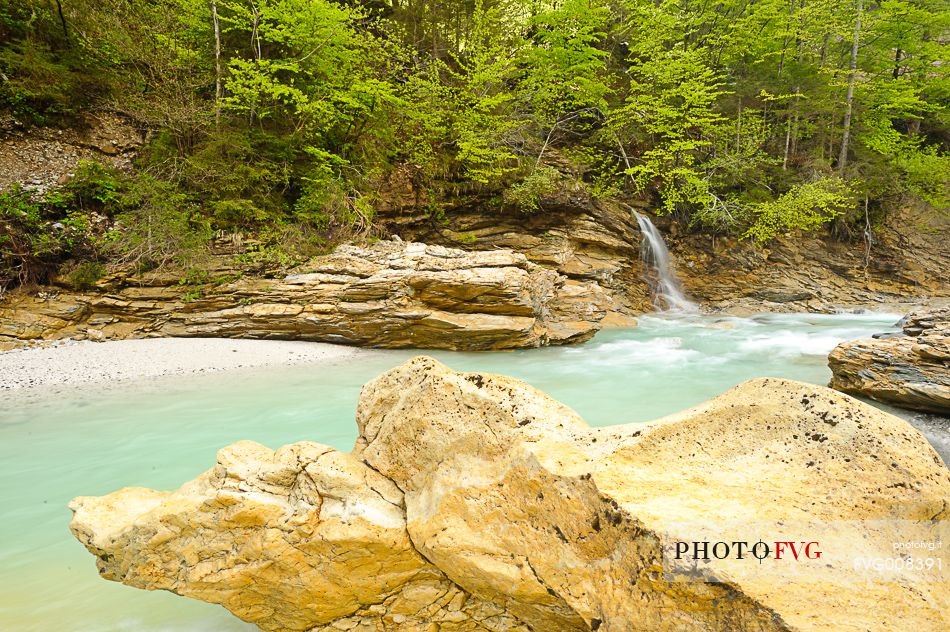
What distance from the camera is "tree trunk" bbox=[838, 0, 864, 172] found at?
14.9m

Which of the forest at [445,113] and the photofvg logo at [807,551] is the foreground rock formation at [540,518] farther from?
the forest at [445,113]

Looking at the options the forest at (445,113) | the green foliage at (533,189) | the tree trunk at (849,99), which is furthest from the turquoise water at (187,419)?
the tree trunk at (849,99)

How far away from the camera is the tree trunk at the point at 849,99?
14.9 m

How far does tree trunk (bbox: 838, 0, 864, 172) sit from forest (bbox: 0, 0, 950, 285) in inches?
3.8

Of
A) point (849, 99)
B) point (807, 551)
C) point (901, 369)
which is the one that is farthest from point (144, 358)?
point (849, 99)

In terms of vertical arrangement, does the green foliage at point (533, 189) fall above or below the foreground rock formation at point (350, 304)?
above

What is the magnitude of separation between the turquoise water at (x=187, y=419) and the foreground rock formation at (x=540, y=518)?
0.76 m

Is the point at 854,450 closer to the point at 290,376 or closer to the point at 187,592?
the point at 187,592

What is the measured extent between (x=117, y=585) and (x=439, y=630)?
2.19m

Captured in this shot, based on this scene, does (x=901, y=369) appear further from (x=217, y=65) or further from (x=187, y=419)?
(x=217, y=65)

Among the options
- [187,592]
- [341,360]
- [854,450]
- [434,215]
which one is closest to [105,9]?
[434,215]

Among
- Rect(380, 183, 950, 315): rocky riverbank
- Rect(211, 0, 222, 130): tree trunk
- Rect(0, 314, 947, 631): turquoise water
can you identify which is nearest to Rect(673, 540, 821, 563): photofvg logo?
Rect(0, 314, 947, 631): turquoise water

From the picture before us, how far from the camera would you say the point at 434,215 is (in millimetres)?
13000

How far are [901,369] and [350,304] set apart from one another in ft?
27.8
